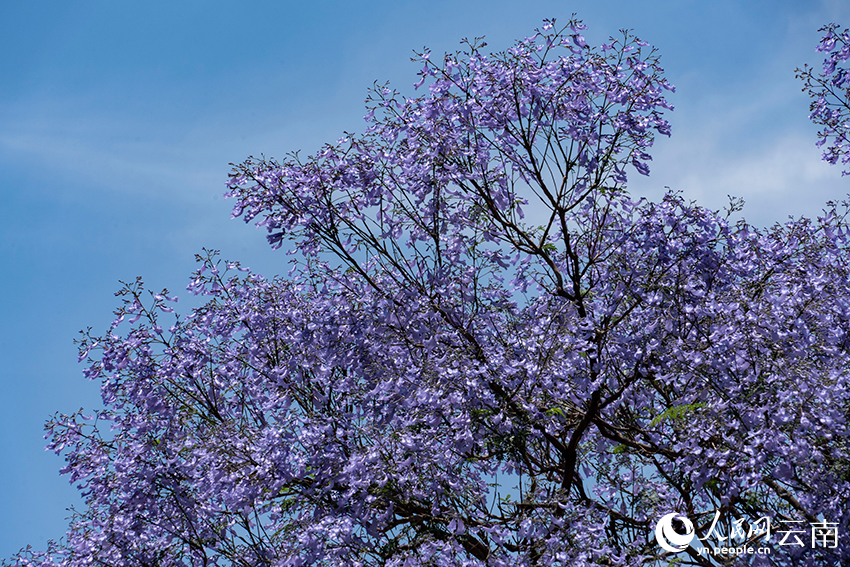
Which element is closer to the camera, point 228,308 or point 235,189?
point 235,189

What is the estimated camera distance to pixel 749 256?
7.18 meters

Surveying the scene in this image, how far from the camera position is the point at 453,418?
6410mm

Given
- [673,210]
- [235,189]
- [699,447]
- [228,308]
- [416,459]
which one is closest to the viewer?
[699,447]

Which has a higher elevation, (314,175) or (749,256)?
(314,175)

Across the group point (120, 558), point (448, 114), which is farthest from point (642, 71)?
point (120, 558)

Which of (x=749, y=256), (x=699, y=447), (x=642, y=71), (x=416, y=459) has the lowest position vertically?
(x=699, y=447)

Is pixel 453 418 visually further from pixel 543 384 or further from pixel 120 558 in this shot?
pixel 120 558

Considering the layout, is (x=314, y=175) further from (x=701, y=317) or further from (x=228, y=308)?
(x=701, y=317)

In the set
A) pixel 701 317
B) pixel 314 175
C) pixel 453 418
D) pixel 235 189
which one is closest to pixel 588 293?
pixel 701 317

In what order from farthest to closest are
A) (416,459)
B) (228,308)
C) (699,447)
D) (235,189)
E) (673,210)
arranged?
(228,308) < (235,189) < (673,210) < (416,459) < (699,447)

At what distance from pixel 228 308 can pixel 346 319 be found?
1.52 metres
